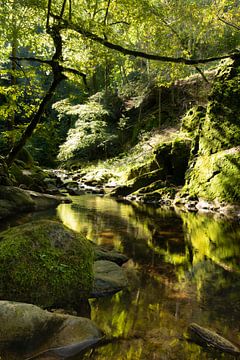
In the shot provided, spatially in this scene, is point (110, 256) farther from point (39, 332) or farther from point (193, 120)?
point (193, 120)

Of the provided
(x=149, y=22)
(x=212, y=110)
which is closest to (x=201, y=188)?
(x=212, y=110)

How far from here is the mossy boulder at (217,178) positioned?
1268 cm

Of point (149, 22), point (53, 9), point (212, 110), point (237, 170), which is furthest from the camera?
point (212, 110)

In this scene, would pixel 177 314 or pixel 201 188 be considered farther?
pixel 201 188

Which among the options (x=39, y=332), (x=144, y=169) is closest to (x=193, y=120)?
(x=144, y=169)

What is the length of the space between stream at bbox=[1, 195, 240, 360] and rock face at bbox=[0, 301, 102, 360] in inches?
7.2

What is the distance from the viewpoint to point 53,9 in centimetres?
960

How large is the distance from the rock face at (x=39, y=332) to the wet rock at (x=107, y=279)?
1204 mm

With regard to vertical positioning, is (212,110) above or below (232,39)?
below

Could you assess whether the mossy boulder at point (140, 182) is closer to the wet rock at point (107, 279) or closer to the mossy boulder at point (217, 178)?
the mossy boulder at point (217, 178)

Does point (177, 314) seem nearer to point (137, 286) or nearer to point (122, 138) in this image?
point (137, 286)

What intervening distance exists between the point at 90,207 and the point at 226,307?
938 cm

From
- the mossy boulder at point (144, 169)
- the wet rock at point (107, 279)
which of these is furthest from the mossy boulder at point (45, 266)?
the mossy boulder at point (144, 169)

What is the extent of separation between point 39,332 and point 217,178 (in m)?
11.5
